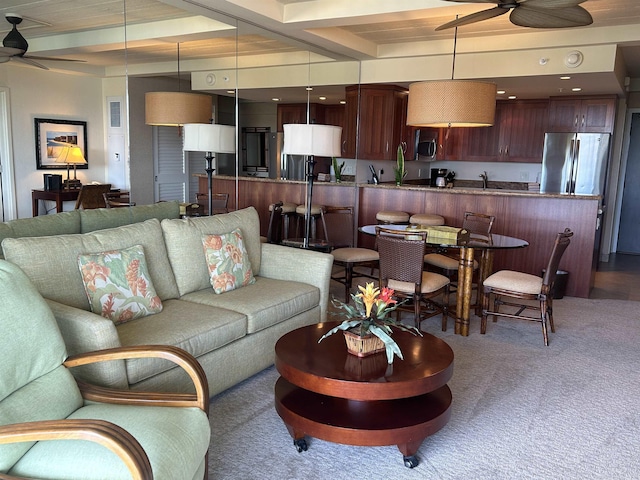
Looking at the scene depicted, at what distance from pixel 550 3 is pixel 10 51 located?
320cm

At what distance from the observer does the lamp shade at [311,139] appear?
4375mm

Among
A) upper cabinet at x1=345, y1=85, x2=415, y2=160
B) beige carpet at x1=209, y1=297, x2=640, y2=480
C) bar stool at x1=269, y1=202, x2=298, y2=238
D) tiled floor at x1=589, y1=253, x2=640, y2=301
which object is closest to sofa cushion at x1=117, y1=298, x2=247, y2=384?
beige carpet at x1=209, y1=297, x2=640, y2=480

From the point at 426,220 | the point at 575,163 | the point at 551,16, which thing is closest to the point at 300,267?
the point at 551,16

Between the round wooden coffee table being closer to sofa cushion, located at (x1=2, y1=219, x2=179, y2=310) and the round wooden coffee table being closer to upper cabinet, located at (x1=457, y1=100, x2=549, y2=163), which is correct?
sofa cushion, located at (x1=2, y1=219, x2=179, y2=310)

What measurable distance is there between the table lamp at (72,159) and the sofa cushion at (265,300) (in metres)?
1.11

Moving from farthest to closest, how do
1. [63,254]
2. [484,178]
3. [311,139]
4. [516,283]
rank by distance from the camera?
1. [484,178]
2. [311,139]
3. [516,283]
4. [63,254]

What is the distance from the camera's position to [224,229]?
12.0ft

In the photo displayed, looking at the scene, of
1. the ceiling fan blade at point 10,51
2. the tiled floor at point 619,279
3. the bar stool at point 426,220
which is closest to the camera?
the ceiling fan blade at point 10,51

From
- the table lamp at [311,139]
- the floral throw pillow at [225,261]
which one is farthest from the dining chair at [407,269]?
the floral throw pillow at [225,261]

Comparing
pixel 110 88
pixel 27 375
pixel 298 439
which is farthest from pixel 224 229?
pixel 27 375

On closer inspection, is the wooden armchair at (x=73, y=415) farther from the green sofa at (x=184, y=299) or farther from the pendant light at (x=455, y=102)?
the pendant light at (x=455, y=102)

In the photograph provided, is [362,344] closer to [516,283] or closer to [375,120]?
[516,283]

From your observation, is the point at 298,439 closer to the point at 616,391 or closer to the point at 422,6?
the point at 616,391

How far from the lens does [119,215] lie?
10.8 ft
